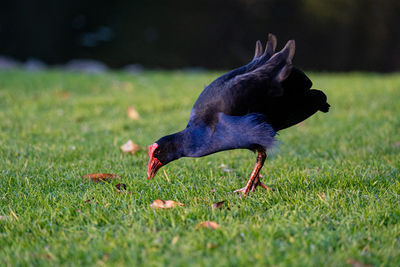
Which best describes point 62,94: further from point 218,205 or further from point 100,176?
point 218,205

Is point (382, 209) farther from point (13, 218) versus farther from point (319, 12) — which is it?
point (319, 12)

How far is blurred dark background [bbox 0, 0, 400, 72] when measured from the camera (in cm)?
1353

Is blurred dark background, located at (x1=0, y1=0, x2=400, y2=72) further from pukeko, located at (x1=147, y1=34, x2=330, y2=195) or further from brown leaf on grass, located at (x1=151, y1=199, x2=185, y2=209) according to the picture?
brown leaf on grass, located at (x1=151, y1=199, x2=185, y2=209)

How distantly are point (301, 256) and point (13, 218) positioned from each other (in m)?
1.87

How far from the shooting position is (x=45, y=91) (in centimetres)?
852

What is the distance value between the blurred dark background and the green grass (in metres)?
7.54

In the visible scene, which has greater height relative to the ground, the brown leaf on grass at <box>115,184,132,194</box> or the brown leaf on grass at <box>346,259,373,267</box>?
the brown leaf on grass at <box>346,259,373,267</box>

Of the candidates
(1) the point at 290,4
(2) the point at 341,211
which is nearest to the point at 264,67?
(2) the point at 341,211

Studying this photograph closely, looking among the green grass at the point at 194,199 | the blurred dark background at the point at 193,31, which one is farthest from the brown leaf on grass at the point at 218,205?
the blurred dark background at the point at 193,31

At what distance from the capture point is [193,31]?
13.9 m

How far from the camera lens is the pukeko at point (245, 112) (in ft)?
10.7

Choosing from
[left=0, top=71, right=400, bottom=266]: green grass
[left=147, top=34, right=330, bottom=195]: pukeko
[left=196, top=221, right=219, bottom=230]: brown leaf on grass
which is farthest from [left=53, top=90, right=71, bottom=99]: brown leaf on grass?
[left=196, top=221, right=219, bottom=230]: brown leaf on grass

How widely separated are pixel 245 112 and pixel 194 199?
78cm

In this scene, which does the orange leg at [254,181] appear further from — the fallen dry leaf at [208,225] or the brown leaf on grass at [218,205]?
the fallen dry leaf at [208,225]
